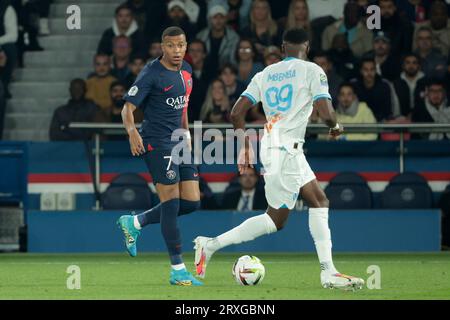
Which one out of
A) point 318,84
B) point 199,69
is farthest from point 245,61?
point 318,84

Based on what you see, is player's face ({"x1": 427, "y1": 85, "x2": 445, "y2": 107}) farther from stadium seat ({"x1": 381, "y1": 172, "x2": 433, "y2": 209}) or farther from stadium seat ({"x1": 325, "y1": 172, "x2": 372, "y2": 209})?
stadium seat ({"x1": 325, "y1": 172, "x2": 372, "y2": 209})

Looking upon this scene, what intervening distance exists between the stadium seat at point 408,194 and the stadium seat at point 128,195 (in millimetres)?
2738

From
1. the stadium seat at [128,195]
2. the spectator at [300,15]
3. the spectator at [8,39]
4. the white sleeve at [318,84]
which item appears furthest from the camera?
the spectator at [8,39]

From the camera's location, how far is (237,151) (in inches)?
599

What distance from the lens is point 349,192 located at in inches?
592

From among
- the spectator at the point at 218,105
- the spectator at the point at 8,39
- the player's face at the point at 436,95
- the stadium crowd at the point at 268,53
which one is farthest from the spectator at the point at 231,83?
the spectator at the point at 8,39

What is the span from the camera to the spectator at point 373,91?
15828 mm

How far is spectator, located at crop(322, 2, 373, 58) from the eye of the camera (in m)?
16.9

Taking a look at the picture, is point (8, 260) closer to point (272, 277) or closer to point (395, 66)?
point (272, 277)

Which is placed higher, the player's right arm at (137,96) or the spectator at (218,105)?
the player's right arm at (137,96)

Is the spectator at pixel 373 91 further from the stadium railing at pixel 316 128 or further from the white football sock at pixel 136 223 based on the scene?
the white football sock at pixel 136 223

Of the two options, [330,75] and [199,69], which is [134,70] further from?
[330,75]

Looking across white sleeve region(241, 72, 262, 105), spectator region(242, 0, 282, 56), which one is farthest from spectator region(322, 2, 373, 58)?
white sleeve region(241, 72, 262, 105)

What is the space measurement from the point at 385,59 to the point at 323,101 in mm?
7008
